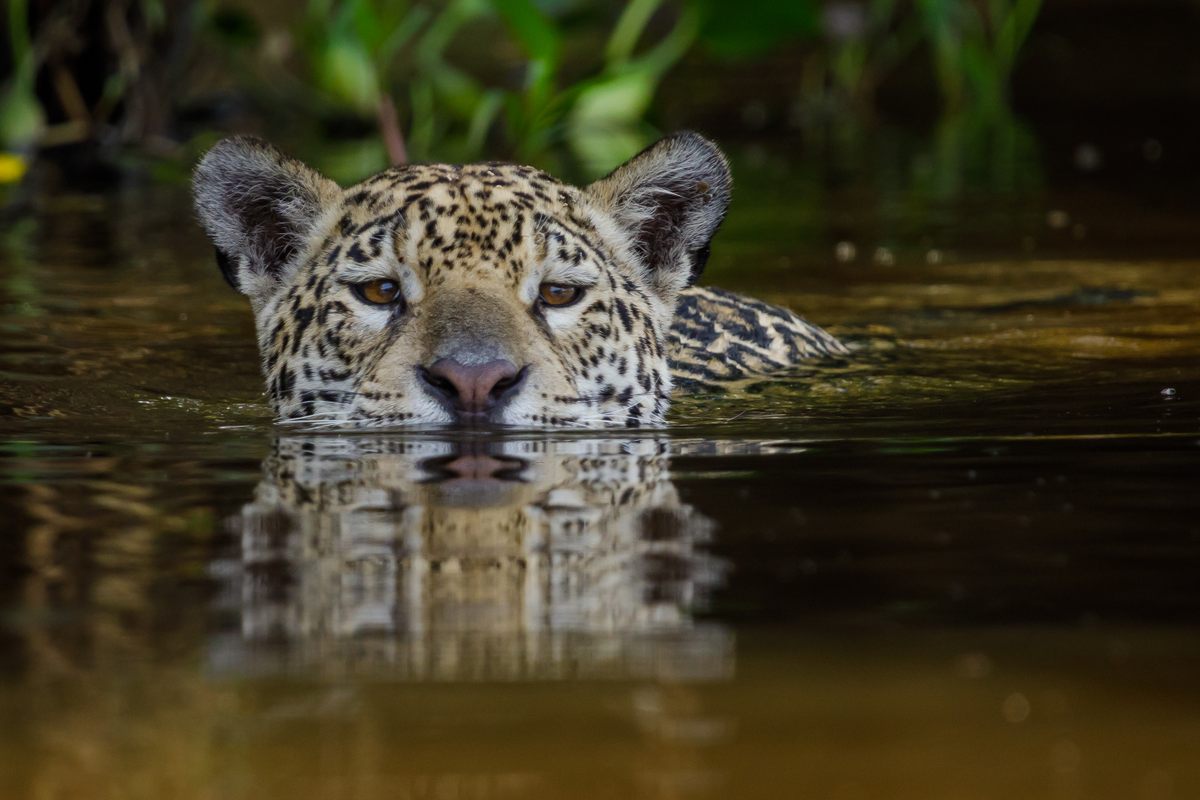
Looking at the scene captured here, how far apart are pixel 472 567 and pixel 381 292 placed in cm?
232

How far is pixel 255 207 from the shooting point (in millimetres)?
7203

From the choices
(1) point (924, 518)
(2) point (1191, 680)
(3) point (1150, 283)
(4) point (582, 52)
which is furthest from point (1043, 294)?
(4) point (582, 52)

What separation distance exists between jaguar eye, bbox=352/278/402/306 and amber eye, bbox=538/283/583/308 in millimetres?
448

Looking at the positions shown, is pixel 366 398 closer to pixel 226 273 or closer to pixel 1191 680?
pixel 226 273

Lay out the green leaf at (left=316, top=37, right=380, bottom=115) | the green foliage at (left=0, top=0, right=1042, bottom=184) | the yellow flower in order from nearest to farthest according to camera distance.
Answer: the green foliage at (left=0, top=0, right=1042, bottom=184) → the green leaf at (left=316, top=37, right=380, bottom=115) → the yellow flower

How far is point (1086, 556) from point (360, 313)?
2.69 metres

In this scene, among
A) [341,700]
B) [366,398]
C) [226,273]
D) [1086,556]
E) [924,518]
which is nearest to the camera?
[341,700]

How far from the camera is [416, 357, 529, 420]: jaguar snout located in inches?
223

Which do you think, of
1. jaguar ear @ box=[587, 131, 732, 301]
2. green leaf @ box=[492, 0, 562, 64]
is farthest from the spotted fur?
green leaf @ box=[492, 0, 562, 64]

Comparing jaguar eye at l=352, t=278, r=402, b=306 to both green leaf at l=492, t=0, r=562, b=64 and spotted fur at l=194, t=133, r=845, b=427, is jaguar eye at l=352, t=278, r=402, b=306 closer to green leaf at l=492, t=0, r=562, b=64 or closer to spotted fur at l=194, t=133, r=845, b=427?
spotted fur at l=194, t=133, r=845, b=427

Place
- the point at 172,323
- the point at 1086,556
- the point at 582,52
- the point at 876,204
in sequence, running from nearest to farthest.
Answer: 1. the point at 1086,556
2. the point at 172,323
3. the point at 876,204
4. the point at 582,52

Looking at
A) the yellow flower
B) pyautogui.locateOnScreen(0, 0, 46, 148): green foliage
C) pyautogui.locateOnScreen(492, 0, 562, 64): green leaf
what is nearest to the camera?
pyautogui.locateOnScreen(492, 0, 562, 64): green leaf

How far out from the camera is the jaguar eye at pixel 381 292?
20.9 feet

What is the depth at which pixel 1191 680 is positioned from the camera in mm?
3516
